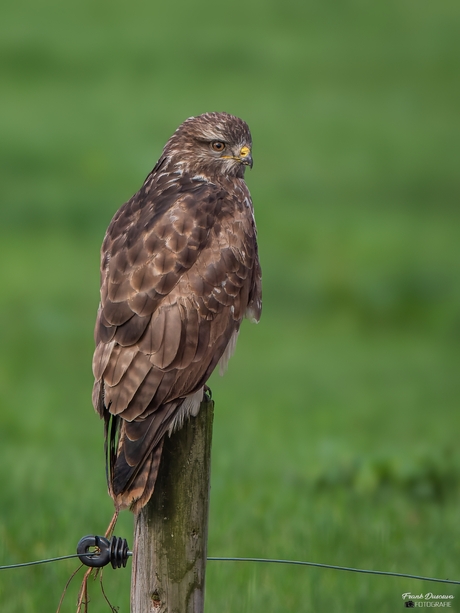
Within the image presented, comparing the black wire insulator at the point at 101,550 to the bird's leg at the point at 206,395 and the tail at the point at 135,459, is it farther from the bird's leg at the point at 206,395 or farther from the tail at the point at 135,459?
the bird's leg at the point at 206,395

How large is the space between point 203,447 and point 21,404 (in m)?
7.18

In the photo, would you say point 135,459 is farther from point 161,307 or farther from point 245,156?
point 245,156

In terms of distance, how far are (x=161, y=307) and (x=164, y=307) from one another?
1 cm

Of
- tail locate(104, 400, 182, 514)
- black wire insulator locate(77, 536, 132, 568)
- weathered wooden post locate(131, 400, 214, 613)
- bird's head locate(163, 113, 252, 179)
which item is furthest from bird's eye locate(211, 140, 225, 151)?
black wire insulator locate(77, 536, 132, 568)

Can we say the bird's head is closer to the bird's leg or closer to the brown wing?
the brown wing

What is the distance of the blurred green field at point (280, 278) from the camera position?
21.5 feet

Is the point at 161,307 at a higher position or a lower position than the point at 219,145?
lower

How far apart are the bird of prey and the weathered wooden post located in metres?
0.09

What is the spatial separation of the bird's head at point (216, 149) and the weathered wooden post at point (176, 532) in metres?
2.01

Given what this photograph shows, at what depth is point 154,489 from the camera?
161 inches

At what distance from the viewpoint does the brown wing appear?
418 cm

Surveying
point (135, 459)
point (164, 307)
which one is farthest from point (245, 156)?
point (135, 459)

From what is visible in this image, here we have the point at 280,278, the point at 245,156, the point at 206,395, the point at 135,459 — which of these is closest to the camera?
the point at 135,459

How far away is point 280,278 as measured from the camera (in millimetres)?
15039
